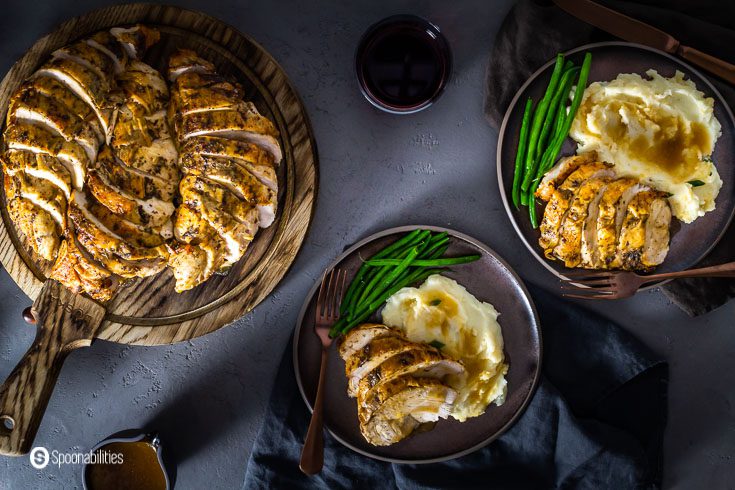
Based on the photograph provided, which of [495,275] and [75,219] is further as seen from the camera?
[495,275]

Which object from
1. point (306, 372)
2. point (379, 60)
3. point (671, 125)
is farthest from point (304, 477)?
point (671, 125)

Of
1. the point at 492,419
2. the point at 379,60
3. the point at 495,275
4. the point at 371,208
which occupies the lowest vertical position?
the point at 492,419

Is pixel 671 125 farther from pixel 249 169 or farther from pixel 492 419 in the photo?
pixel 249 169

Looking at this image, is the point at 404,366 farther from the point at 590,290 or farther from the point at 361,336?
the point at 590,290

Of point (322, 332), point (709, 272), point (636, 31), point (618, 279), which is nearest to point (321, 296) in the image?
point (322, 332)

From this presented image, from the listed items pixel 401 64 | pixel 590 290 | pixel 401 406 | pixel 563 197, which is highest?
pixel 401 64

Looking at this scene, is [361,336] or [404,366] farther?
[361,336]

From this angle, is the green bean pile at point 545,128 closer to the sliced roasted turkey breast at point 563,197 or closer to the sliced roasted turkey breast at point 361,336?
the sliced roasted turkey breast at point 563,197
